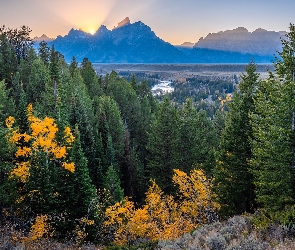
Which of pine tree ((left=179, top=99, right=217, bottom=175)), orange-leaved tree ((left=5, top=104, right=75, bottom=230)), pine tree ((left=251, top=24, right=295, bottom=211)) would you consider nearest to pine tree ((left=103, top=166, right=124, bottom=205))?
orange-leaved tree ((left=5, top=104, right=75, bottom=230))

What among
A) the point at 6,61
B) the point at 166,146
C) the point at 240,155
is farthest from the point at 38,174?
the point at 6,61

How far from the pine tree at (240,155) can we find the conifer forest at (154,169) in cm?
8

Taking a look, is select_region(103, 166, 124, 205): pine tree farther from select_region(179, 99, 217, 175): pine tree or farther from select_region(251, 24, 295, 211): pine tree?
select_region(251, 24, 295, 211): pine tree

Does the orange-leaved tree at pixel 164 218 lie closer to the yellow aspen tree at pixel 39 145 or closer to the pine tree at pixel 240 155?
the pine tree at pixel 240 155

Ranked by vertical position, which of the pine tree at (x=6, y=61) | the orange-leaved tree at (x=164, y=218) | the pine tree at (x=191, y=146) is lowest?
the orange-leaved tree at (x=164, y=218)

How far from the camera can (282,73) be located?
1939 centimetres

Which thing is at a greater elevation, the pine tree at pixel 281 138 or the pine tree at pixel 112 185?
the pine tree at pixel 281 138

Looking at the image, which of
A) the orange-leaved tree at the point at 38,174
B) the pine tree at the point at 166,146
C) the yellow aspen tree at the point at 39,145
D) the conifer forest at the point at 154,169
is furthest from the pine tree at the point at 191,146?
the orange-leaved tree at the point at 38,174

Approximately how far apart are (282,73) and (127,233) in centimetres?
1669

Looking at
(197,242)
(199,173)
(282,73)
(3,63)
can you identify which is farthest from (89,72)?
(197,242)

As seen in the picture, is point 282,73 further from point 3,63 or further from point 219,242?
point 3,63

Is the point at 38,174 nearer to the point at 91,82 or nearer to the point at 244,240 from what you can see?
the point at 244,240

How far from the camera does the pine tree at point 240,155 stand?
23766 mm

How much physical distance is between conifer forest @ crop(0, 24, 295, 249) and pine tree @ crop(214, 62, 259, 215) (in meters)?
0.08
